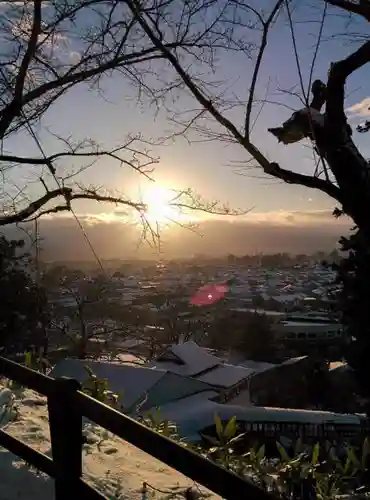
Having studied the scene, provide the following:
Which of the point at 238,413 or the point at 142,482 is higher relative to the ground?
the point at 142,482

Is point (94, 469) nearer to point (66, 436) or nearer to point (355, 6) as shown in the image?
point (66, 436)

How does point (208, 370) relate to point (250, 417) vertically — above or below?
below

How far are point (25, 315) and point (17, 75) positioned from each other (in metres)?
11.2

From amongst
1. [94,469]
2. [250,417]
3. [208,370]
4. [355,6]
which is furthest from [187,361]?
[355,6]

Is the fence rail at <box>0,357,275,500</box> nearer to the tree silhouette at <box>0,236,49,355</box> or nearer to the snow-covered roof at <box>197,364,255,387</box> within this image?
the tree silhouette at <box>0,236,49,355</box>

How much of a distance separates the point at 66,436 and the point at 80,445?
0.30 feet

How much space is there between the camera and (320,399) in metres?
24.0

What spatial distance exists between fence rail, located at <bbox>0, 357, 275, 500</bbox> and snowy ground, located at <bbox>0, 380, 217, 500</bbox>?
18.7 inches

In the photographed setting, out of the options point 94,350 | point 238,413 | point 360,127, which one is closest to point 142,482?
point 360,127

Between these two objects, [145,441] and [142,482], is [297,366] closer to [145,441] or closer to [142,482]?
[142,482]

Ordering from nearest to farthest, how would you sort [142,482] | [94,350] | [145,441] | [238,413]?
[145,441] < [142,482] < [238,413] < [94,350]

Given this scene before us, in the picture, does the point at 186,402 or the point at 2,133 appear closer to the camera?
the point at 2,133

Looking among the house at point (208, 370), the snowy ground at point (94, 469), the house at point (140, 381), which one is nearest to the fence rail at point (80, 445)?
the snowy ground at point (94, 469)

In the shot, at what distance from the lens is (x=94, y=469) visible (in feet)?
12.0
